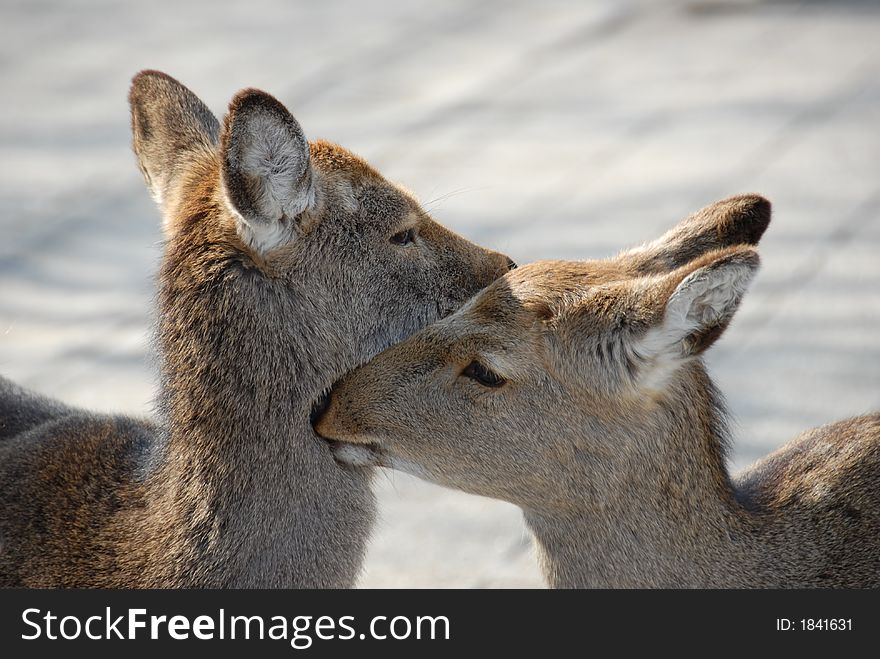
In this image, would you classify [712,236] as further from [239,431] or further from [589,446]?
[239,431]

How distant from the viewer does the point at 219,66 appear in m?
9.65

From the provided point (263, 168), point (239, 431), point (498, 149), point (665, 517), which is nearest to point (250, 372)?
point (239, 431)

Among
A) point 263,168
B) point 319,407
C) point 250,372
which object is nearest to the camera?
point 263,168

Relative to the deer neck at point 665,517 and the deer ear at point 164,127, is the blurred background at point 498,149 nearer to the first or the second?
the deer neck at point 665,517

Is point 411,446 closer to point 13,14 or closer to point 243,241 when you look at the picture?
point 243,241

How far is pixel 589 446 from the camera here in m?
3.85

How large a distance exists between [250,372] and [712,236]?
1.48 metres

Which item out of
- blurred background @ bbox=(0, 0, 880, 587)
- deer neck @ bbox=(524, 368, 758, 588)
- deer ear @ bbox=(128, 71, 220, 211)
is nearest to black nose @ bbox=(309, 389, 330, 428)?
deer neck @ bbox=(524, 368, 758, 588)

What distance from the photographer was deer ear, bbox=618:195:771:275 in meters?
4.13

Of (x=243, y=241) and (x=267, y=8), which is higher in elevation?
(x=267, y=8)

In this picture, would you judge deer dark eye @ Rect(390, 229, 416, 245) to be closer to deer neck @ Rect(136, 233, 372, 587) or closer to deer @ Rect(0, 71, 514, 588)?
deer @ Rect(0, 71, 514, 588)

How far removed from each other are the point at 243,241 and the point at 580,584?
1.43 metres

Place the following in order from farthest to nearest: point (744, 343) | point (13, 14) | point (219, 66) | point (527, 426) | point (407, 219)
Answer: point (13, 14) < point (219, 66) < point (744, 343) < point (407, 219) < point (527, 426)

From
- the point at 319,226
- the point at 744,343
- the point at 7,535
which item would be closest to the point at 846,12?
the point at 744,343
